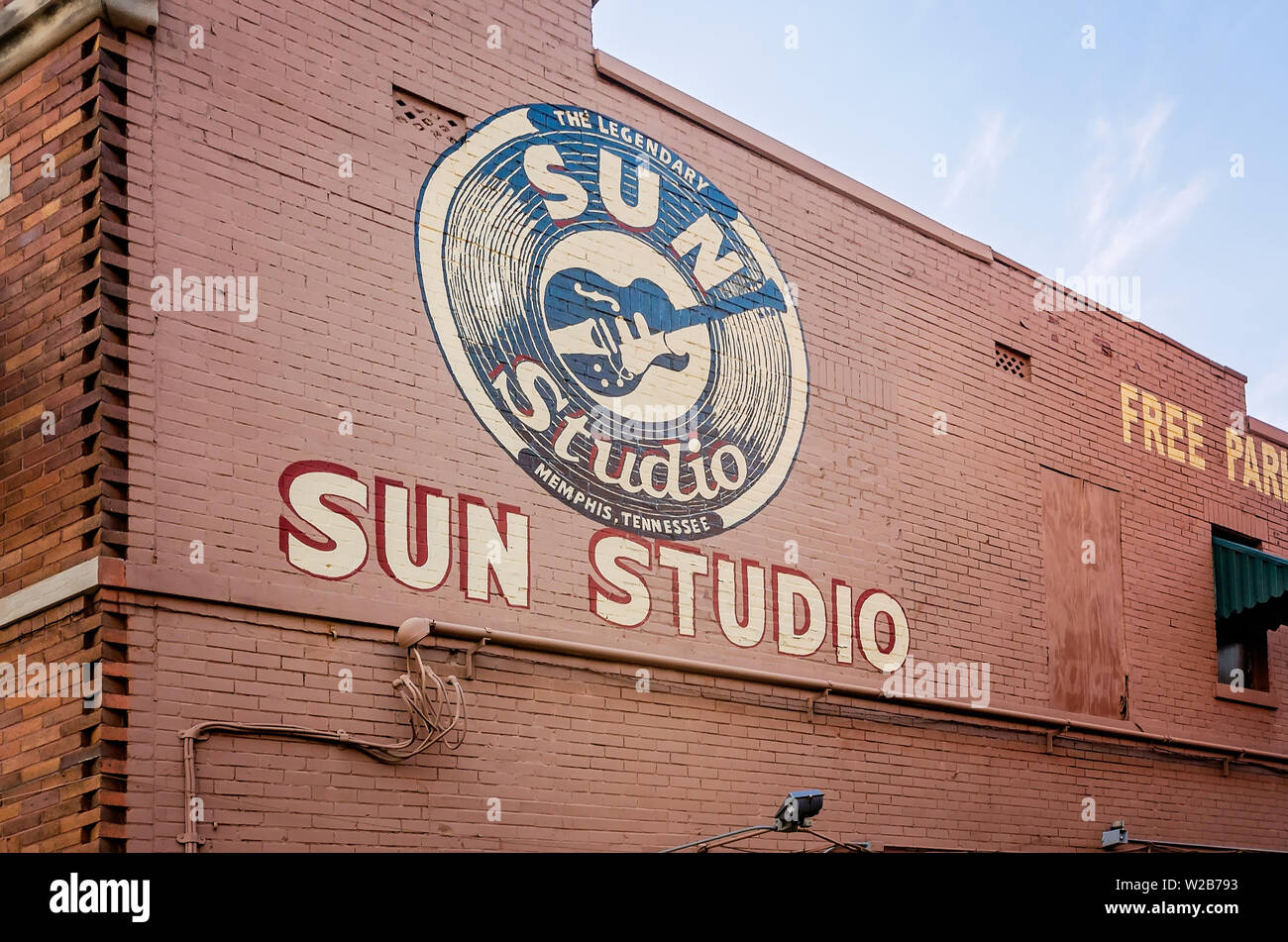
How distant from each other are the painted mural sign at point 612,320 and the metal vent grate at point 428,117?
4.4 inches

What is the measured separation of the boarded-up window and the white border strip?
908 centimetres

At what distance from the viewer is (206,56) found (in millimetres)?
10289

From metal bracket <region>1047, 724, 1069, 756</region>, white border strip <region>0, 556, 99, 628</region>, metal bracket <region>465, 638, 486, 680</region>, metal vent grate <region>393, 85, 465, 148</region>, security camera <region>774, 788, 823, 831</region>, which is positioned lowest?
security camera <region>774, 788, 823, 831</region>

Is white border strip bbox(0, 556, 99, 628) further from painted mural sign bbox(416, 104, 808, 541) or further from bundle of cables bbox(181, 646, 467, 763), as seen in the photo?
painted mural sign bbox(416, 104, 808, 541)

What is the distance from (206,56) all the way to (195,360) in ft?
6.71

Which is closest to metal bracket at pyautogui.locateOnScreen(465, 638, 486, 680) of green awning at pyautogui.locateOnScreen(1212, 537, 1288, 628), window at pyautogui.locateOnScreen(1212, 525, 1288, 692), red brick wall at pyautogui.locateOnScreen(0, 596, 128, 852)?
red brick wall at pyautogui.locateOnScreen(0, 596, 128, 852)

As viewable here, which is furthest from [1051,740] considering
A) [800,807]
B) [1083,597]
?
[800,807]

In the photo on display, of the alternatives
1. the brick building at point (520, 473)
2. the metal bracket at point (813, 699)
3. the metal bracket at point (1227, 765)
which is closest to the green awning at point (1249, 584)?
the brick building at point (520, 473)

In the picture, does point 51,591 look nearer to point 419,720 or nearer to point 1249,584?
point 419,720

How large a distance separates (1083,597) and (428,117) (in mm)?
7921

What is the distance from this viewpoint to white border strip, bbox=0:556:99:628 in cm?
900

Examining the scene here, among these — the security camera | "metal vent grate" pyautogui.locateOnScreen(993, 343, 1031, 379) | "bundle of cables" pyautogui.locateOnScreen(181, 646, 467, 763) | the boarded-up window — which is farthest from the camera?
"metal vent grate" pyautogui.locateOnScreen(993, 343, 1031, 379)
